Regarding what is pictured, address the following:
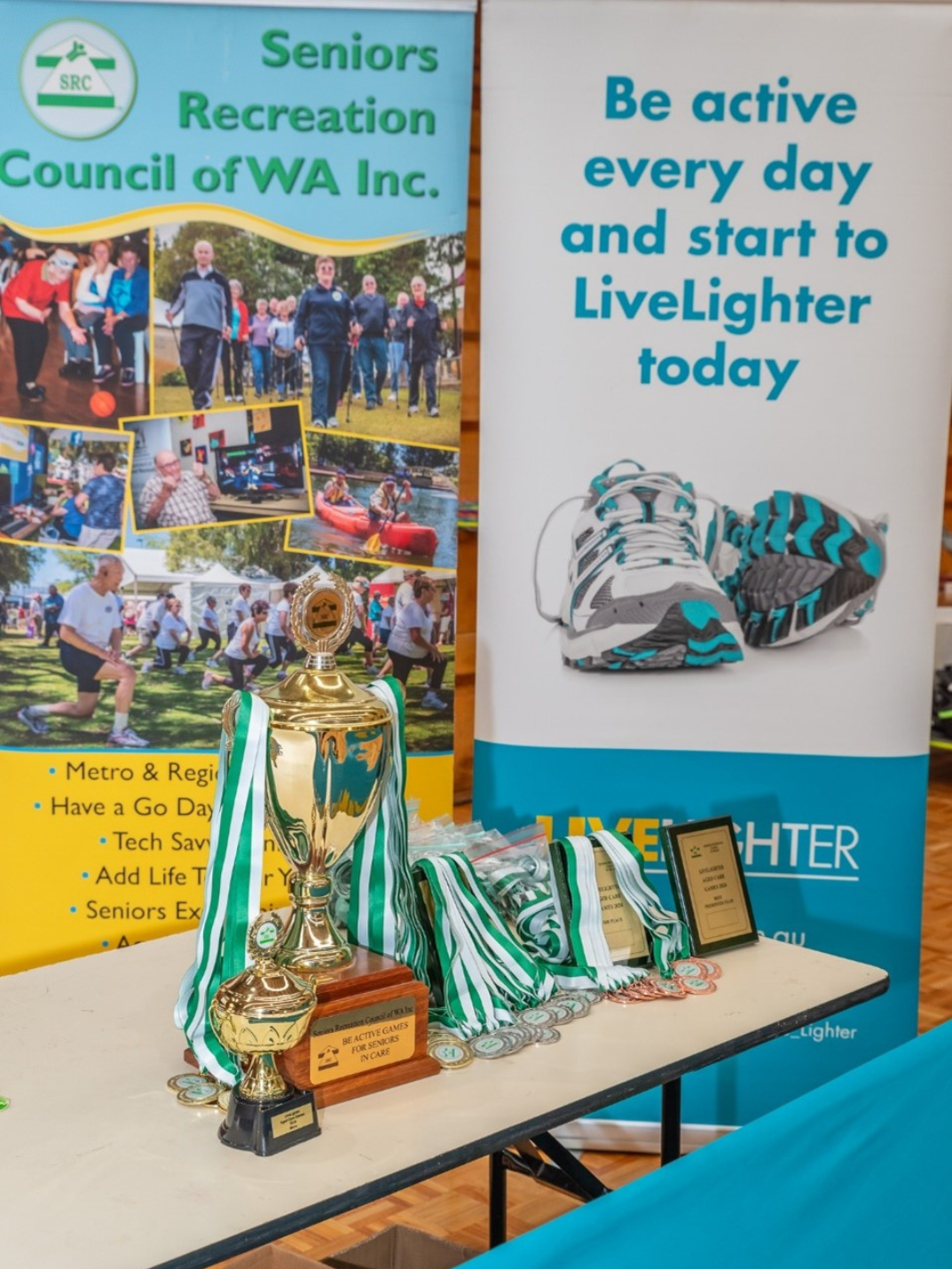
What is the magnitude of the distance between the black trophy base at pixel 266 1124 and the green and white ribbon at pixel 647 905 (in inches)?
24.8

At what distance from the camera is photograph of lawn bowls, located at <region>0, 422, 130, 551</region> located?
2625 mm

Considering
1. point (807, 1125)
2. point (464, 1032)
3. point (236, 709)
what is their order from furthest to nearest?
point (464, 1032) → point (236, 709) → point (807, 1125)

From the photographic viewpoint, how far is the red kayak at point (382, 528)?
8.84 ft

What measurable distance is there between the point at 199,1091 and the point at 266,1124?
15cm

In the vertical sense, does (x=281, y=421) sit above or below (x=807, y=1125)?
above

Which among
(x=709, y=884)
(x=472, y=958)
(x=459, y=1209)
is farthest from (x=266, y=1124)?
(x=459, y=1209)

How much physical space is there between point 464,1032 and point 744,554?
128 cm

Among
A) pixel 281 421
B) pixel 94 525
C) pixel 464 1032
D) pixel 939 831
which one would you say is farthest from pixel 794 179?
pixel 939 831

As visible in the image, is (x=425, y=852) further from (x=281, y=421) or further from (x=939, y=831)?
(x=939, y=831)

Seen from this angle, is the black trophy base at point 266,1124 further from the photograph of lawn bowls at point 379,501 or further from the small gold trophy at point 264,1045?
the photograph of lawn bowls at point 379,501

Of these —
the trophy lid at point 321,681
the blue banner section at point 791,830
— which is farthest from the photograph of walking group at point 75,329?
the trophy lid at point 321,681

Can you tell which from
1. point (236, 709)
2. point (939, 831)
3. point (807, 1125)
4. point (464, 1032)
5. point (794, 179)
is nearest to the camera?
point (807, 1125)

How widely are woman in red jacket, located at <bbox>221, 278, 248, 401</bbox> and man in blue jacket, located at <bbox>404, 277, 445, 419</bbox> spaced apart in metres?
0.30

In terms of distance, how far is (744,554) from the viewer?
2703 millimetres
